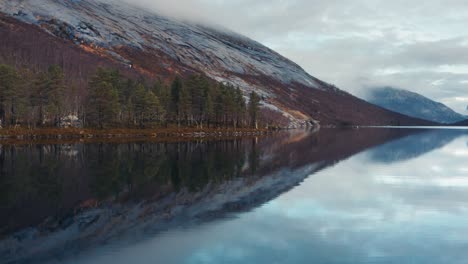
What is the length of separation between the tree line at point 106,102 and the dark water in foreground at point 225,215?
213 feet

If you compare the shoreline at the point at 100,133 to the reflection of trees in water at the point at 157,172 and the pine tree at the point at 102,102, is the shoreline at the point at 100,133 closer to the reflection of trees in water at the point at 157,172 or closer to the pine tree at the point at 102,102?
the pine tree at the point at 102,102

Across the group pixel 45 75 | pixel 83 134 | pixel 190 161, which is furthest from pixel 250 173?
pixel 45 75

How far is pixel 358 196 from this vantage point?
33.1 metres

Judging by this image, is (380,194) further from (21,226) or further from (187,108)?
(187,108)

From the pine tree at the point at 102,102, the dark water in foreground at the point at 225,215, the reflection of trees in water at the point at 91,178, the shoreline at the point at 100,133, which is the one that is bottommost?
the dark water in foreground at the point at 225,215

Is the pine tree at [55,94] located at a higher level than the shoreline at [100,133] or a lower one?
higher

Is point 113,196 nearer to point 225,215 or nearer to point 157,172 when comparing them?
point 225,215

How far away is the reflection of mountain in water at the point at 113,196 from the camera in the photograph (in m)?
20.4

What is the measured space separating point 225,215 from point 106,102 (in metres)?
93.4

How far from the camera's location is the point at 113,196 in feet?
99.9

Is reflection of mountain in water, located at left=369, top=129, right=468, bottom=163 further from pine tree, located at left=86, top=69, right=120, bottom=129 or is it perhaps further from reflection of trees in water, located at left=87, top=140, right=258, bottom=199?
pine tree, located at left=86, top=69, right=120, bottom=129

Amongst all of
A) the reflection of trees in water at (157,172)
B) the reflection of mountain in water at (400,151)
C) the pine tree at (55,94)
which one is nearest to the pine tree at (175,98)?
the pine tree at (55,94)

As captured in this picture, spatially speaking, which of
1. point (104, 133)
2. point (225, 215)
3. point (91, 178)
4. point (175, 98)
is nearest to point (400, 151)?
point (91, 178)

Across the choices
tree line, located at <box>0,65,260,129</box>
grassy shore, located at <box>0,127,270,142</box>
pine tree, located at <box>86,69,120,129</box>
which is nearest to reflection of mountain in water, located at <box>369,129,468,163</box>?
grassy shore, located at <box>0,127,270,142</box>
